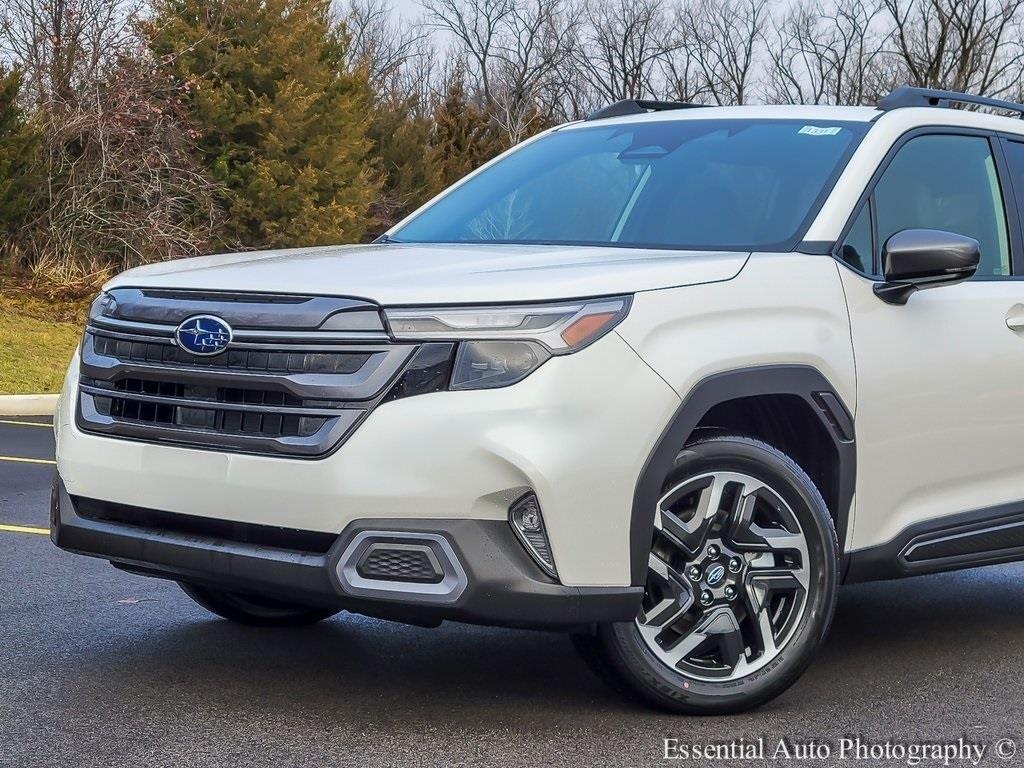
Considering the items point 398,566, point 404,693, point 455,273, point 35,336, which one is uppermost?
point 455,273

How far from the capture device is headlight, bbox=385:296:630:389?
3.89 meters

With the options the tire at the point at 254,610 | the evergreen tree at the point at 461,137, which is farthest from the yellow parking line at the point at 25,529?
the evergreen tree at the point at 461,137

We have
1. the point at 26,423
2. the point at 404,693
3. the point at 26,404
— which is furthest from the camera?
the point at 26,404

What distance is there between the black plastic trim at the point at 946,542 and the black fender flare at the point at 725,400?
127 mm

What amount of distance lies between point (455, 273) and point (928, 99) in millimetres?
2330

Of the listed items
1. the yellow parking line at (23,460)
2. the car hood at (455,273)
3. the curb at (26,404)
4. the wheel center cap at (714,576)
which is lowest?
the curb at (26,404)

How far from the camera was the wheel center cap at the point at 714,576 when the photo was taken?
14.2 feet

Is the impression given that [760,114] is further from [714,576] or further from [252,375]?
[252,375]

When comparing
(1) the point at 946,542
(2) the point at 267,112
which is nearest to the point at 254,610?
(1) the point at 946,542

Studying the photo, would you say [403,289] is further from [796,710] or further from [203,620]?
[203,620]

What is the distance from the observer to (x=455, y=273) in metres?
4.12

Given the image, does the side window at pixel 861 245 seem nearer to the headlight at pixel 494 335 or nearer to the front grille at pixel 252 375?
the headlight at pixel 494 335

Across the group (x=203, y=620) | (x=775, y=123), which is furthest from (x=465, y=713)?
(x=775, y=123)

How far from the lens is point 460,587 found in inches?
154
